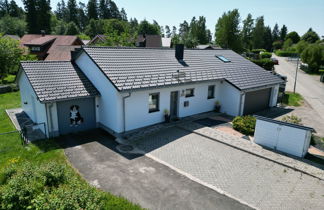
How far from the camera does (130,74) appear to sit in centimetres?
1322

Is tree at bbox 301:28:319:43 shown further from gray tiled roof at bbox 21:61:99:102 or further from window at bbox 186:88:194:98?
gray tiled roof at bbox 21:61:99:102

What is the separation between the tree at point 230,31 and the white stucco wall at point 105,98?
1554 inches

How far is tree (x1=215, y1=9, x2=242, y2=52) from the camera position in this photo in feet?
153

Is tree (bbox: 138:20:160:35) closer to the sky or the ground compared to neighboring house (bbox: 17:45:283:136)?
closer to the sky

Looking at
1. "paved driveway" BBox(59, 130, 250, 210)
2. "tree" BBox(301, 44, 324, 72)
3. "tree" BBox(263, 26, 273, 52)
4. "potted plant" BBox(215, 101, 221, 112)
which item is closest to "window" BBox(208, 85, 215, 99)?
"potted plant" BBox(215, 101, 221, 112)

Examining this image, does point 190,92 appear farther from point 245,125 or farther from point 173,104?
point 245,125

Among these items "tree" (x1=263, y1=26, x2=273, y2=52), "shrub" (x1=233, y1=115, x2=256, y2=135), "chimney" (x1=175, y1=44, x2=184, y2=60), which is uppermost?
"tree" (x1=263, y1=26, x2=273, y2=52)

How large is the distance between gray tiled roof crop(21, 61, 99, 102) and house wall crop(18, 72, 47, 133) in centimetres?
89

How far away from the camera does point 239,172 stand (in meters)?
9.43

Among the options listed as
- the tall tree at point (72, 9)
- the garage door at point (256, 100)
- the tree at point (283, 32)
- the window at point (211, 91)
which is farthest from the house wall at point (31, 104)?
the tree at point (283, 32)

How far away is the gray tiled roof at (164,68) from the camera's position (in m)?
13.0

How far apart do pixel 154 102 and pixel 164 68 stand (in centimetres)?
260

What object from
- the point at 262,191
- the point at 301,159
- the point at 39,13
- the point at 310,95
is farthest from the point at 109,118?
the point at 39,13

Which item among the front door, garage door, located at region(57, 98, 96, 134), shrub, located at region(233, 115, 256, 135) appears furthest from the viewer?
the front door
